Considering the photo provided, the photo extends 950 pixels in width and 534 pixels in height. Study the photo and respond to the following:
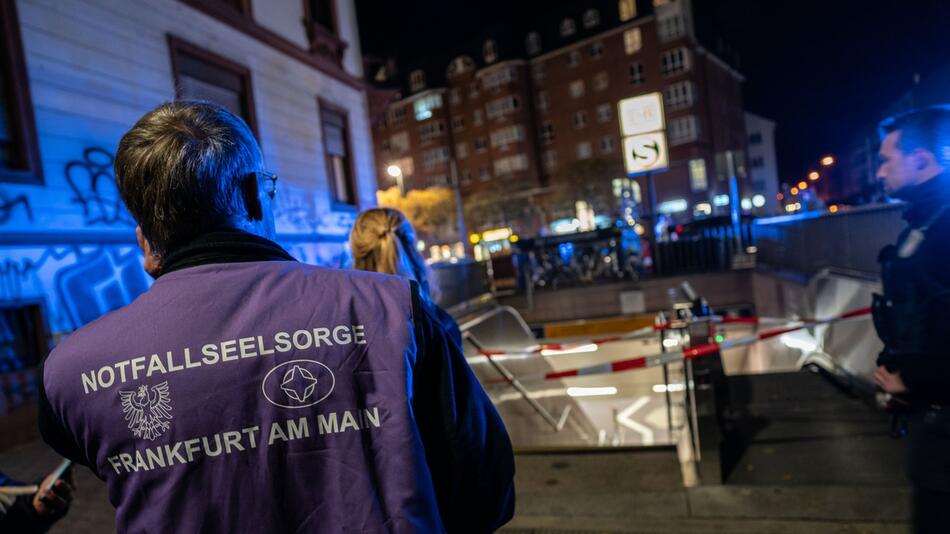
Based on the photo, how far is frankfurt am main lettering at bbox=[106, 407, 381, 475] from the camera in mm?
1045

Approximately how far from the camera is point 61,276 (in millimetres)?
6121

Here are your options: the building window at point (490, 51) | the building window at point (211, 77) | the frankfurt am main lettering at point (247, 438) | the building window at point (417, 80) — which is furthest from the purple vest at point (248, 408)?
the building window at point (417, 80)

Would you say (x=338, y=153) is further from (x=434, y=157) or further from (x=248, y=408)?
(x=434, y=157)

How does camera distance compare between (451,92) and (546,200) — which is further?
(451,92)

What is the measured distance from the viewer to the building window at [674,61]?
153 ft

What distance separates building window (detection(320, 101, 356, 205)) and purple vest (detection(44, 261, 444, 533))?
11555mm

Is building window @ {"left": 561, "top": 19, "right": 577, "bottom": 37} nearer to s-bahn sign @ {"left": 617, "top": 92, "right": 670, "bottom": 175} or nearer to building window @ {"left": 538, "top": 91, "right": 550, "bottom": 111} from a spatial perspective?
building window @ {"left": 538, "top": 91, "right": 550, "bottom": 111}

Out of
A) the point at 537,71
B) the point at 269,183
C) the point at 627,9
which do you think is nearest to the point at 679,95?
the point at 627,9

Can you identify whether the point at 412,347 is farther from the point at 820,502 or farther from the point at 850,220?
the point at 850,220

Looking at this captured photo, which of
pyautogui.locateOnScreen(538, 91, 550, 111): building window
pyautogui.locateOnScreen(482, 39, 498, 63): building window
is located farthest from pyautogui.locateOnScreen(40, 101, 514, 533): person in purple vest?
pyautogui.locateOnScreen(482, 39, 498, 63): building window

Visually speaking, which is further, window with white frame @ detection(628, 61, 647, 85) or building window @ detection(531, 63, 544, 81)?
building window @ detection(531, 63, 544, 81)

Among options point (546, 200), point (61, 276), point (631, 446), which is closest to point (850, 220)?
point (631, 446)

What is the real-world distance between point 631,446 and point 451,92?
61.2 metres

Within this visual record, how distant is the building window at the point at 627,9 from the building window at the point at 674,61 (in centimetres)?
514
